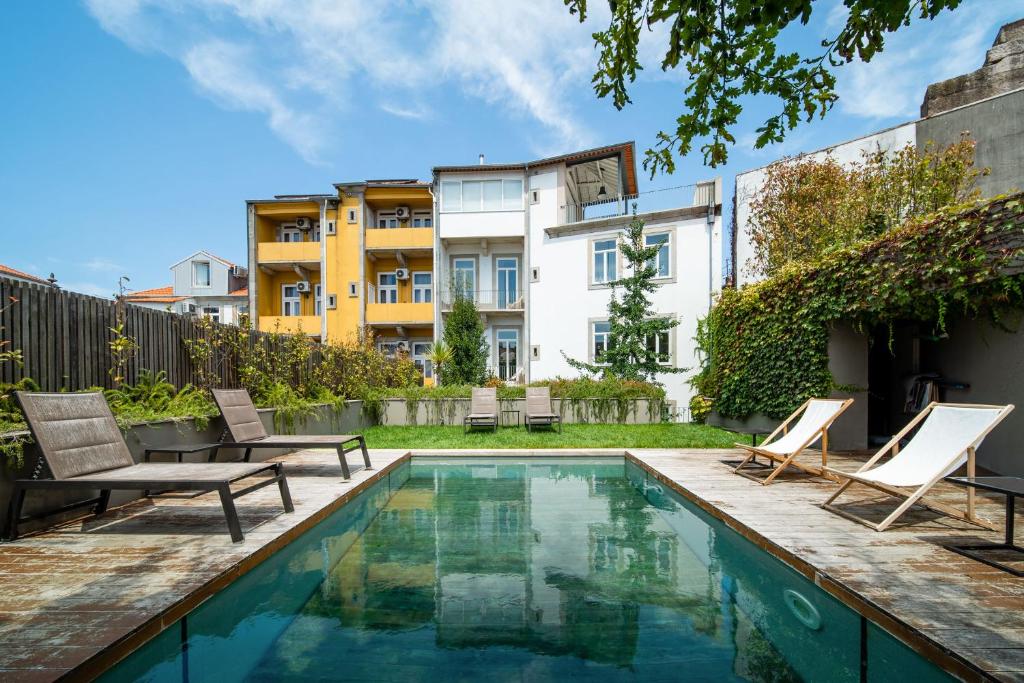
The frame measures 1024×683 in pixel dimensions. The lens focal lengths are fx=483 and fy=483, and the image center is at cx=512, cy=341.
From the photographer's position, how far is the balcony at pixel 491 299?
761 inches

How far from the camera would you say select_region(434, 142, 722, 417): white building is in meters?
16.6

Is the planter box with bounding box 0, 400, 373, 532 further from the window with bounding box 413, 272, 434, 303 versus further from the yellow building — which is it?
the window with bounding box 413, 272, 434, 303

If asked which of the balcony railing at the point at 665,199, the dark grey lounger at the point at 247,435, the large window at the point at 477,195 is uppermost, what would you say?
the large window at the point at 477,195

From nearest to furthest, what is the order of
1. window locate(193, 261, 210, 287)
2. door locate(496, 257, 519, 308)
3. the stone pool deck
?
1. the stone pool deck
2. door locate(496, 257, 519, 308)
3. window locate(193, 261, 210, 287)

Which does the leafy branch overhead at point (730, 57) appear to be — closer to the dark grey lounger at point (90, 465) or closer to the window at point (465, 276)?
the dark grey lounger at point (90, 465)

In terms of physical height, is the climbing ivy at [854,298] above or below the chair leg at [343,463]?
above

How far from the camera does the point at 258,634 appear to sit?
2.62m

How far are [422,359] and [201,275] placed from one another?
1828cm

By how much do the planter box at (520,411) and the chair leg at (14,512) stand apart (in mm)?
8930

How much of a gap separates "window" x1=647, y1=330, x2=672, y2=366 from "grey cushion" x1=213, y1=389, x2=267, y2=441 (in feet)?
41.3

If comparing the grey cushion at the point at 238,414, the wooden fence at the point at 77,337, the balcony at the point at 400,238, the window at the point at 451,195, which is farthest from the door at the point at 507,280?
the grey cushion at the point at 238,414

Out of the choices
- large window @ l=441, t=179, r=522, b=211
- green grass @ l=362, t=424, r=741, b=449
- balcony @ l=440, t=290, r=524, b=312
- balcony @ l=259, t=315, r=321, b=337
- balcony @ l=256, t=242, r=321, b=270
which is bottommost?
green grass @ l=362, t=424, r=741, b=449

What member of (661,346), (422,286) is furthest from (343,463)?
(422,286)

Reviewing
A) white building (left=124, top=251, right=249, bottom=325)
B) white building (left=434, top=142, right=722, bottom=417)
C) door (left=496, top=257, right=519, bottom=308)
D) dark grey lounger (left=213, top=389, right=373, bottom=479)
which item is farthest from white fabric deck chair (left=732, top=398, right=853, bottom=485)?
white building (left=124, top=251, right=249, bottom=325)
